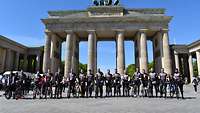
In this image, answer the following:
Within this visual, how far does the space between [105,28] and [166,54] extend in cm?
1266

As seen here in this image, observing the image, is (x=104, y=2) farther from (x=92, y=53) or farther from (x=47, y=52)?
(x=47, y=52)

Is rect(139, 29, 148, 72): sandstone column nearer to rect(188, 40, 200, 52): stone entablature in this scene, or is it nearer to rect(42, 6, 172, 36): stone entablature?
rect(42, 6, 172, 36): stone entablature

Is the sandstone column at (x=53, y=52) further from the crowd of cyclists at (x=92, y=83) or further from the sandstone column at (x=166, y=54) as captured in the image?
the crowd of cyclists at (x=92, y=83)

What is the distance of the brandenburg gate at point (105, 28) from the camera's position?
42.3 metres

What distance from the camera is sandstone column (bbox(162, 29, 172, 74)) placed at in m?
41.7

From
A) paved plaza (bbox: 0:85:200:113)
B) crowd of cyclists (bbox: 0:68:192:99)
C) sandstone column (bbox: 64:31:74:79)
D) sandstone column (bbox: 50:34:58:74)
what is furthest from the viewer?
sandstone column (bbox: 50:34:58:74)

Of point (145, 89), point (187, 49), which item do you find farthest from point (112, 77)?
point (187, 49)

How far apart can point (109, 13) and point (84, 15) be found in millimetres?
5075

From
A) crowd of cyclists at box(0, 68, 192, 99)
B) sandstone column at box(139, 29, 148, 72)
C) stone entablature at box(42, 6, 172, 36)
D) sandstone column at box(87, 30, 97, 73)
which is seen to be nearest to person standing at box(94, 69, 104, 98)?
crowd of cyclists at box(0, 68, 192, 99)

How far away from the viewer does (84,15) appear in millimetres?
45219

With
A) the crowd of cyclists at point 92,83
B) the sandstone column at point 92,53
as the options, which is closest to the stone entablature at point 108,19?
the sandstone column at point 92,53

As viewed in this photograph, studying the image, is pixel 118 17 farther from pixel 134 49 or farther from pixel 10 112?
pixel 10 112

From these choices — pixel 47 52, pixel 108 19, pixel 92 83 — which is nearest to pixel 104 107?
pixel 92 83

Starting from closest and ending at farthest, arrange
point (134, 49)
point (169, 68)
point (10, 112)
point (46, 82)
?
point (10, 112) < point (46, 82) < point (169, 68) < point (134, 49)
